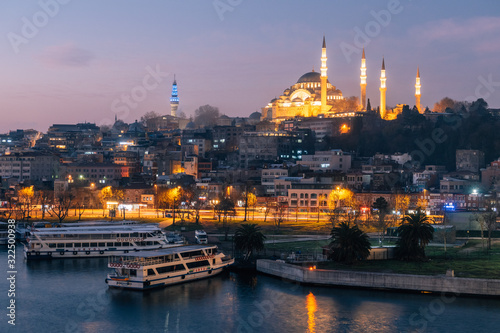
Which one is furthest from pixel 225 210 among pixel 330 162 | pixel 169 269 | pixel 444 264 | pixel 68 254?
pixel 330 162

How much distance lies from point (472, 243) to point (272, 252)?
11419 mm

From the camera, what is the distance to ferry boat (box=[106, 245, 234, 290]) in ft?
107

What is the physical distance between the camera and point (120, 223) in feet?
159

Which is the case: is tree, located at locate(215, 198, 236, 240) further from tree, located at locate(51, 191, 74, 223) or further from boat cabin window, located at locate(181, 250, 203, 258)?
boat cabin window, located at locate(181, 250, 203, 258)

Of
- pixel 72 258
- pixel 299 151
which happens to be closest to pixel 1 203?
pixel 72 258

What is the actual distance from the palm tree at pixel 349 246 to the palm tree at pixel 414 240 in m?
1.90

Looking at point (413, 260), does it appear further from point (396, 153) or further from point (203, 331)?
point (396, 153)

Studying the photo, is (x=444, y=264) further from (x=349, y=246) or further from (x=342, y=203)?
(x=342, y=203)

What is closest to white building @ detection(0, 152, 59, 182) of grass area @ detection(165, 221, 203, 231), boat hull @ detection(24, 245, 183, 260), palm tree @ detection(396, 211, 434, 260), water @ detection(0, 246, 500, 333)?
grass area @ detection(165, 221, 203, 231)

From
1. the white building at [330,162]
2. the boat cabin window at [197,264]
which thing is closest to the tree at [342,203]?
the white building at [330,162]

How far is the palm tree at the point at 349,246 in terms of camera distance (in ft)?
112

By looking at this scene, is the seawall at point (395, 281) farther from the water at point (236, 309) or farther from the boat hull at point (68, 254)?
the boat hull at point (68, 254)

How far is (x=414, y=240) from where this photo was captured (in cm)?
3512

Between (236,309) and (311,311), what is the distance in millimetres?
3058
